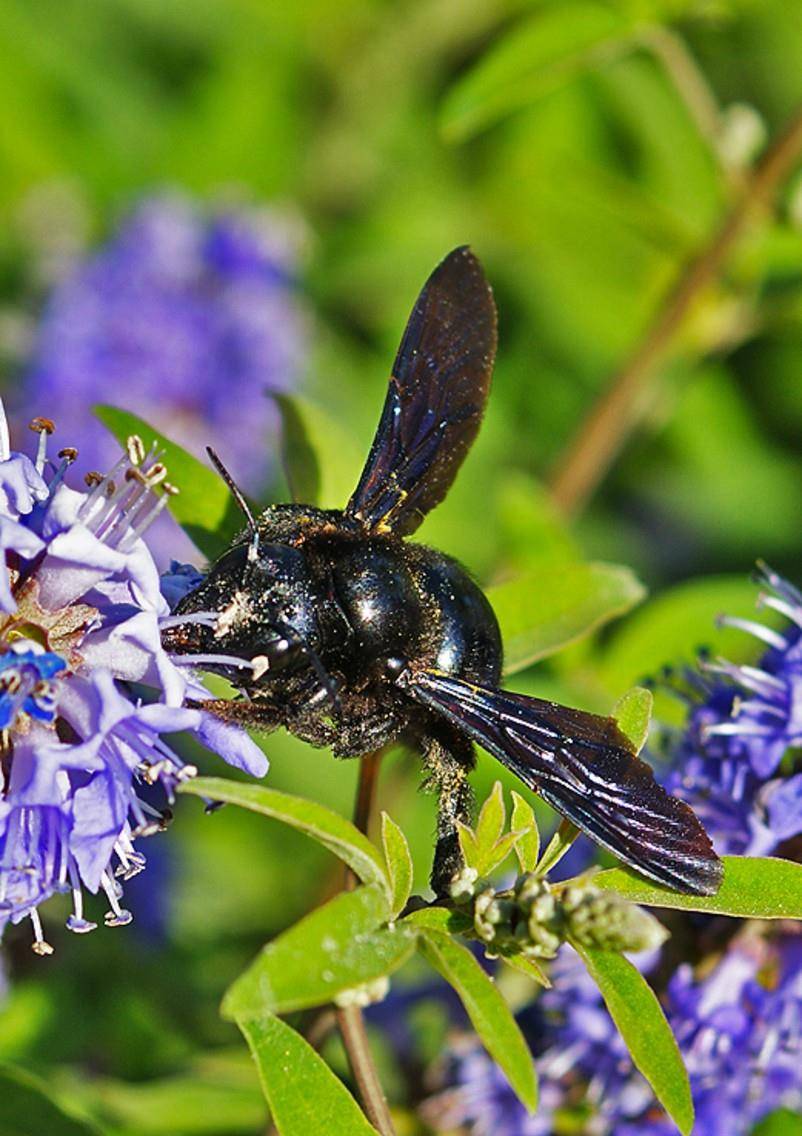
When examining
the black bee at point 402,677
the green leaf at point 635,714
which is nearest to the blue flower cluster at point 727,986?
the green leaf at point 635,714

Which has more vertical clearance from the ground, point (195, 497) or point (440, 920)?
point (195, 497)

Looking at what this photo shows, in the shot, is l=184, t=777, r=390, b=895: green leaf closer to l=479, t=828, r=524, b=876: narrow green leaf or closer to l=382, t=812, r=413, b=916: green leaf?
l=382, t=812, r=413, b=916: green leaf

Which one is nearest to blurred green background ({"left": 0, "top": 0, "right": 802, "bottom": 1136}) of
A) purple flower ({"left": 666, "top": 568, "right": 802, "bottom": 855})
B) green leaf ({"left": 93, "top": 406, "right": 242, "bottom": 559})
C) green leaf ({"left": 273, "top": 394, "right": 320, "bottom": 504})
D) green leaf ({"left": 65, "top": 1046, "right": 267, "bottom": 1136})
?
green leaf ({"left": 65, "top": 1046, "right": 267, "bottom": 1136})

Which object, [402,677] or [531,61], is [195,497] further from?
[531,61]

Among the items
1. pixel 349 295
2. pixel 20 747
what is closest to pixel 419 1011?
pixel 20 747

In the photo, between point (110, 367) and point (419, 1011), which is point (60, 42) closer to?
point (110, 367)

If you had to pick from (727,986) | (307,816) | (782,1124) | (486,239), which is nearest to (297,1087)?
(307,816)
